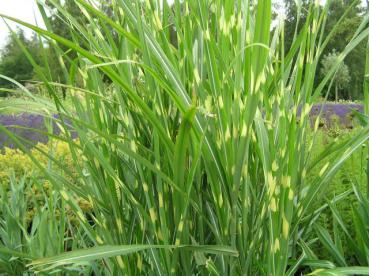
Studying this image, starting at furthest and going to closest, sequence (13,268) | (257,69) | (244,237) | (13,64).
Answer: (13,64) < (13,268) < (244,237) < (257,69)

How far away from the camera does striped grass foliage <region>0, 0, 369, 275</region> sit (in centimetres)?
96

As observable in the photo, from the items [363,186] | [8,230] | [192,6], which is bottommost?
[8,230]

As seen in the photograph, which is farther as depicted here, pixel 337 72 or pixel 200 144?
pixel 337 72

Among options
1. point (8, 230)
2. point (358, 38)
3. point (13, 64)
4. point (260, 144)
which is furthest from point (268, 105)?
point (13, 64)

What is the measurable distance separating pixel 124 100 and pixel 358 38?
23.2 inches

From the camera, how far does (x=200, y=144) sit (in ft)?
2.97

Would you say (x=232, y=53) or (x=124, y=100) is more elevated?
(x=232, y=53)

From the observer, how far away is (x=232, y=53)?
112 centimetres

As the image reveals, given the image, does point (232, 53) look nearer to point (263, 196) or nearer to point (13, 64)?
point (263, 196)

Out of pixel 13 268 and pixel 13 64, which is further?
pixel 13 64

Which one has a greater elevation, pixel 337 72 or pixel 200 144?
pixel 337 72

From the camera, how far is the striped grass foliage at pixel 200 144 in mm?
959

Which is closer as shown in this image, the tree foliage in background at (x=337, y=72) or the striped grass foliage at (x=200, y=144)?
the striped grass foliage at (x=200, y=144)

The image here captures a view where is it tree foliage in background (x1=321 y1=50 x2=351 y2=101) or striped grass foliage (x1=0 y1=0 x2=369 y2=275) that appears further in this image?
tree foliage in background (x1=321 y1=50 x2=351 y2=101)
